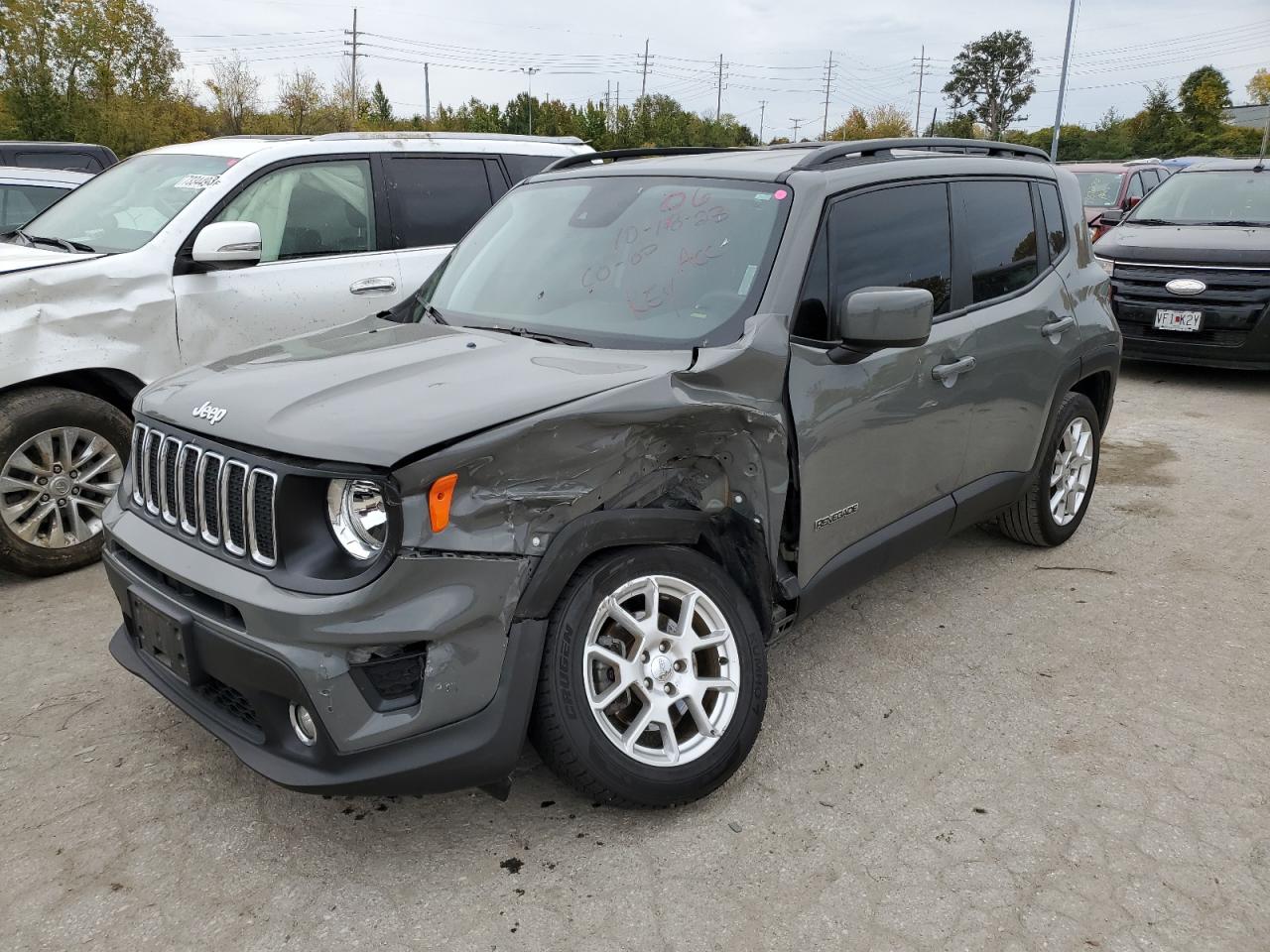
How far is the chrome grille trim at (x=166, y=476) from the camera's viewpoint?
2.85m

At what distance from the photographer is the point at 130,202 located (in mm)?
5320

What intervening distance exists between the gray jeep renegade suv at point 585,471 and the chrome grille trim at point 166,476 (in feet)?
0.03

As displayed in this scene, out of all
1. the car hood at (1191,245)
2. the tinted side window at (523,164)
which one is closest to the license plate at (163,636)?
the tinted side window at (523,164)

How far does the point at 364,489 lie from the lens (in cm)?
248

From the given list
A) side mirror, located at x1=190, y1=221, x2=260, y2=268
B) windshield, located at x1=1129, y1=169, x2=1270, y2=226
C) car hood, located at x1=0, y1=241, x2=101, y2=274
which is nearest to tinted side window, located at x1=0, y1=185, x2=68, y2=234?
car hood, located at x1=0, y1=241, x2=101, y2=274

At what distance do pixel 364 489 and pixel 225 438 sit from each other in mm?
439

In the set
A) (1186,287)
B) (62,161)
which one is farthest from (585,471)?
(62,161)

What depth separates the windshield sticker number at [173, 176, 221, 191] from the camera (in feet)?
16.8

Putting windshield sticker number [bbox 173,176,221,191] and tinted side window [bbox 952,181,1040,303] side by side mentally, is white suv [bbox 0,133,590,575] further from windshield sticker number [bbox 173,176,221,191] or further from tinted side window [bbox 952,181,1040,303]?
tinted side window [bbox 952,181,1040,303]

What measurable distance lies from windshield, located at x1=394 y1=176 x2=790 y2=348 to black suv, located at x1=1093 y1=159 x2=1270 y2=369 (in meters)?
6.87

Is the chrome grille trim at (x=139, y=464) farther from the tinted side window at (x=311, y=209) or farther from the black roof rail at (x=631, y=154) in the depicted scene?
the tinted side window at (x=311, y=209)

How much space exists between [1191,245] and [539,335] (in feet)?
25.6

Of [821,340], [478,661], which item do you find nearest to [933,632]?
[821,340]

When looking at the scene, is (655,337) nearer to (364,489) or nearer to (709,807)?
(364,489)
